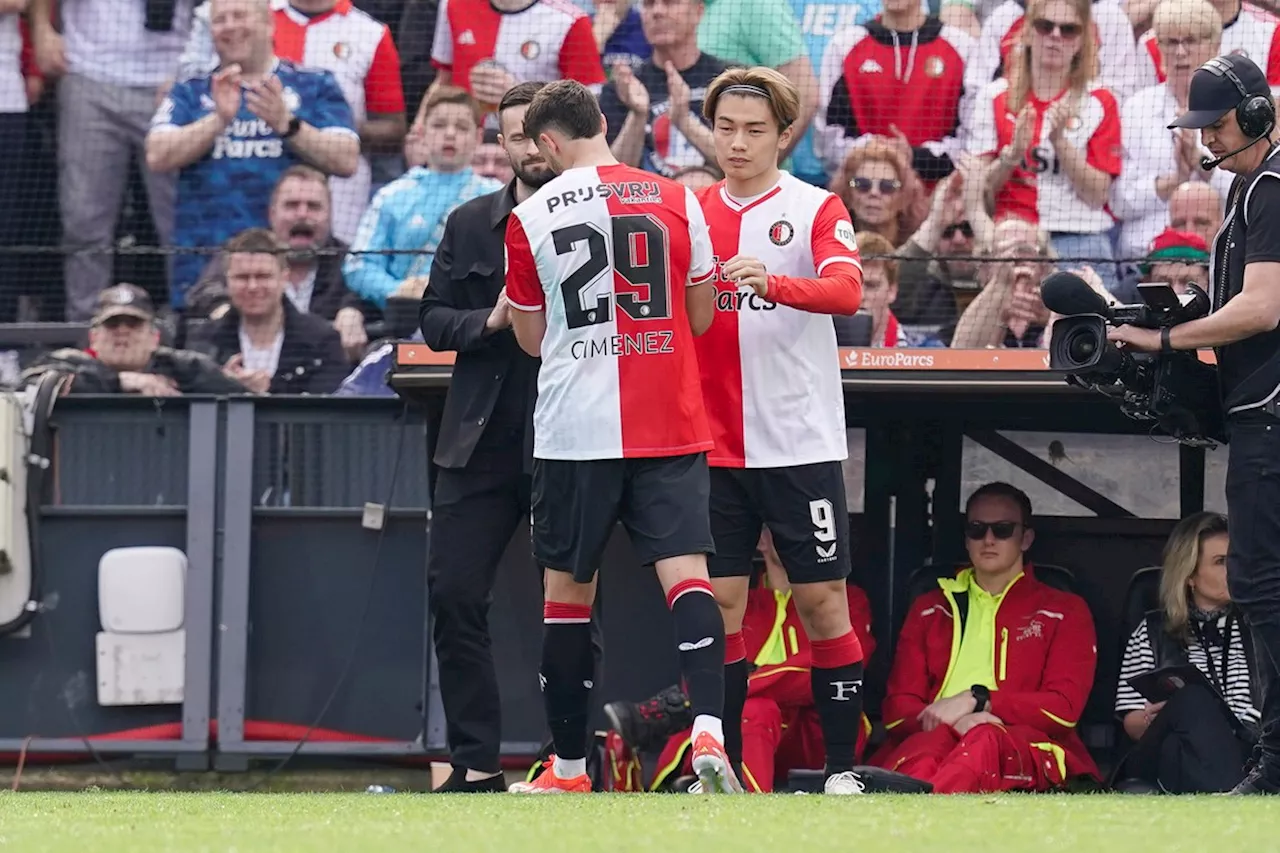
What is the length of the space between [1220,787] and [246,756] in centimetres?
335

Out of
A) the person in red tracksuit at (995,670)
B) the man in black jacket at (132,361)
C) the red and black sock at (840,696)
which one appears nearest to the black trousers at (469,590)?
the red and black sock at (840,696)

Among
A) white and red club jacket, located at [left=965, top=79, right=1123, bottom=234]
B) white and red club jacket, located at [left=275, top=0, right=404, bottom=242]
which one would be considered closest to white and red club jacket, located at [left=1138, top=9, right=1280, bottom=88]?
white and red club jacket, located at [left=965, top=79, right=1123, bottom=234]

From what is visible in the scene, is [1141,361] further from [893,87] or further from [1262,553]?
[893,87]

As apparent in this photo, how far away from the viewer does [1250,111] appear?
17.1ft

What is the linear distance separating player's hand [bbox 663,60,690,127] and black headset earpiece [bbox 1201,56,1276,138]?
4224mm

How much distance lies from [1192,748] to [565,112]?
2847 mm

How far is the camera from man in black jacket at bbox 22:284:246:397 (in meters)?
8.39

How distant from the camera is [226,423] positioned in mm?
7301

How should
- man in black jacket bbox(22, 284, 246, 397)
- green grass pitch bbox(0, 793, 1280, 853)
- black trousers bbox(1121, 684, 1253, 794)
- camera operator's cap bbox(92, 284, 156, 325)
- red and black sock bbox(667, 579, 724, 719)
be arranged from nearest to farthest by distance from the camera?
green grass pitch bbox(0, 793, 1280, 853), red and black sock bbox(667, 579, 724, 719), black trousers bbox(1121, 684, 1253, 794), man in black jacket bbox(22, 284, 246, 397), camera operator's cap bbox(92, 284, 156, 325)

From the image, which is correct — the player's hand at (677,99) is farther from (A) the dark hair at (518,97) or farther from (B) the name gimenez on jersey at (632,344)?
(B) the name gimenez on jersey at (632,344)

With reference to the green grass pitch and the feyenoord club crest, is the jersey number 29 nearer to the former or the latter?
the feyenoord club crest

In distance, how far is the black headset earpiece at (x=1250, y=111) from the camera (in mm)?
5207

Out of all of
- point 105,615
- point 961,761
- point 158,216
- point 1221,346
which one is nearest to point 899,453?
point 961,761

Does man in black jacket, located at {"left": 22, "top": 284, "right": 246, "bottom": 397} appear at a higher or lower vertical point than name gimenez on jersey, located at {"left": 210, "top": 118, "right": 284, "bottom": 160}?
lower
